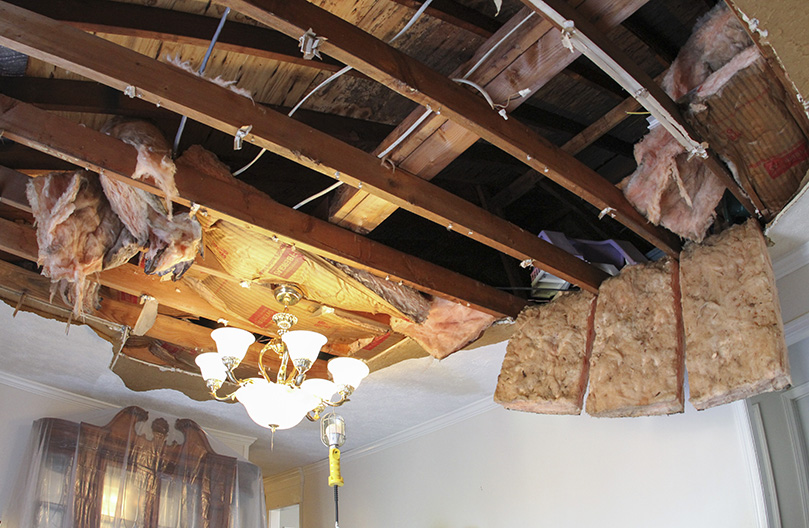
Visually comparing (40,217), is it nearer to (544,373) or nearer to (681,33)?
(544,373)

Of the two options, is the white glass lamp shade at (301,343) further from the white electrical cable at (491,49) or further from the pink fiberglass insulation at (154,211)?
the white electrical cable at (491,49)

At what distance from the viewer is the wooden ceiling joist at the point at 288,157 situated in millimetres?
1788

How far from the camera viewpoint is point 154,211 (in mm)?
2439

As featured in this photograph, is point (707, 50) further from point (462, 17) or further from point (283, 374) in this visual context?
point (283, 374)

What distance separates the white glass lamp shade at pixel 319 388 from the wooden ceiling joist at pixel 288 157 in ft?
2.26

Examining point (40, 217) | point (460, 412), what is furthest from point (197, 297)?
point (460, 412)

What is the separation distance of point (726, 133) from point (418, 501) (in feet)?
10.5

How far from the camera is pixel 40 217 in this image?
2.34 m

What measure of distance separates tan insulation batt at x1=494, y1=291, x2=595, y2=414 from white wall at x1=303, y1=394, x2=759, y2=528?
755 mm

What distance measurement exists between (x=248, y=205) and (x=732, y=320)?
1776mm

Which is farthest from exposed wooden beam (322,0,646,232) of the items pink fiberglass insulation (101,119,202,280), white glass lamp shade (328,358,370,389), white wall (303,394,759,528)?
white wall (303,394,759,528)

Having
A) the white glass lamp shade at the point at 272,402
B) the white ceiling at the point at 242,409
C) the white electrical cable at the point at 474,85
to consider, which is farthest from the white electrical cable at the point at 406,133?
the white ceiling at the point at 242,409

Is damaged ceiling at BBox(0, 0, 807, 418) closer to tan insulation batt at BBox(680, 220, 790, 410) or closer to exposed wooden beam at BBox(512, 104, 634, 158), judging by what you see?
exposed wooden beam at BBox(512, 104, 634, 158)

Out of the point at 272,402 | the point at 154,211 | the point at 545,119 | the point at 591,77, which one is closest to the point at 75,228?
the point at 154,211
